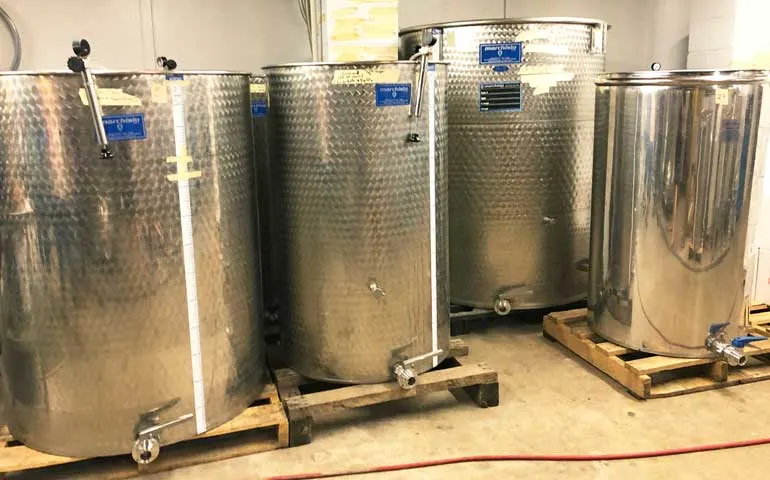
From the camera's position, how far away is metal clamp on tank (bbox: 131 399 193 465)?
198 centimetres

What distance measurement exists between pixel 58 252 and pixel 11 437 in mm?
707

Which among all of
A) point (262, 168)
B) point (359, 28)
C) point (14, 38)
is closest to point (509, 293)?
point (262, 168)

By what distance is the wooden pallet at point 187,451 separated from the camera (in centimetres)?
202

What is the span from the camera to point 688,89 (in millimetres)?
2350

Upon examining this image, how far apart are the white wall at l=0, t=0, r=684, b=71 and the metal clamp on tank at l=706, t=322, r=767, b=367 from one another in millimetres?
2100

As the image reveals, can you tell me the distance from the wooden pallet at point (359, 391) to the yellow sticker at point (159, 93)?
108cm

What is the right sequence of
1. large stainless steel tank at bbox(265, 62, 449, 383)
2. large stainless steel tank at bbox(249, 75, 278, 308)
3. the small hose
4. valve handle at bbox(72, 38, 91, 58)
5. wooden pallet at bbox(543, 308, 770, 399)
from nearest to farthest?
A: valve handle at bbox(72, 38, 91, 58), large stainless steel tank at bbox(265, 62, 449, 383), wooden pallet at bbox(543, 308, 770, 399), large stainless steel tank at bbox(249, 75, 278, 308), the small hose

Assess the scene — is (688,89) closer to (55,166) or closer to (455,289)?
A: (455,289)

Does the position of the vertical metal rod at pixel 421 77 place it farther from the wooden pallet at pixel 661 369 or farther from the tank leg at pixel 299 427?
the wooden pallet at pixel 661 369

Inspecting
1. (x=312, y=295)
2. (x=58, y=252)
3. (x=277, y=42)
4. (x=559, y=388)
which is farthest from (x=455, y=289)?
(x=58, y=252)

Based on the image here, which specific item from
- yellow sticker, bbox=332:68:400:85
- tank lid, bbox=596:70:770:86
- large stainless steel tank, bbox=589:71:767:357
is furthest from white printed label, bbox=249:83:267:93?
tank lid, bbox=596:70:770:86

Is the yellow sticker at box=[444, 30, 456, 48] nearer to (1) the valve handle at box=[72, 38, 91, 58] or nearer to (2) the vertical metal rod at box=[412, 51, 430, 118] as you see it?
(2) the vertical metal rod at box=[412, 51, 430, 118]

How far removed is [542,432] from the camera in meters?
2.29

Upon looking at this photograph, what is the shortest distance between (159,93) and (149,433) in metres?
1.04
